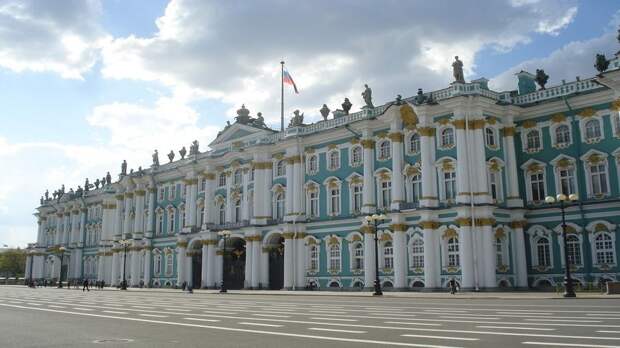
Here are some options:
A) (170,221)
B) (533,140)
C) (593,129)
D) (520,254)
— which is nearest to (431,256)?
(520,254)

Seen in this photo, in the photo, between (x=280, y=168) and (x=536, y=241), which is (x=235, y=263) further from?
(x=536, y=241)

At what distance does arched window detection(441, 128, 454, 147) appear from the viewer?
48.1 meters

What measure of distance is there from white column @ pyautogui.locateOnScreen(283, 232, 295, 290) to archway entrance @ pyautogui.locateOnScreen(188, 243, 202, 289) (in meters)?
16.2

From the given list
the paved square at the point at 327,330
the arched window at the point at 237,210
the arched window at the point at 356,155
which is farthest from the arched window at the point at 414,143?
the paved square at the point at 327,330

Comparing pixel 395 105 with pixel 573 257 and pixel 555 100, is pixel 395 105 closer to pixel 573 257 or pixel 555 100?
pixel 555 100

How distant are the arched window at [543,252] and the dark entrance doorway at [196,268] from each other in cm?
3795

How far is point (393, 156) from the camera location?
167 feet

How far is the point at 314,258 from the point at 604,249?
24.4 m

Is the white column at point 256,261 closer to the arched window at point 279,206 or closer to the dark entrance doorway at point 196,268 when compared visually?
the arched window at point 279,206

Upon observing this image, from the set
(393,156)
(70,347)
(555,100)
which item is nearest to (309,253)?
(393,156)

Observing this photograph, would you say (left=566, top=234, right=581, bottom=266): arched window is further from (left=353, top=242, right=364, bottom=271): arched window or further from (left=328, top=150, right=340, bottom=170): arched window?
(left=328, top=150, right=340, bottom=170): arched window

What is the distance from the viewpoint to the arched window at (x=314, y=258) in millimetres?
56594

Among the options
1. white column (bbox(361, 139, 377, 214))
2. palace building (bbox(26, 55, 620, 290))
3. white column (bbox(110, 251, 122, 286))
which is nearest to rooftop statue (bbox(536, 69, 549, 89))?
palace building (bbox(26, 55, 620, 290))

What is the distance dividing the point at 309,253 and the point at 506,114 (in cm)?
2125
